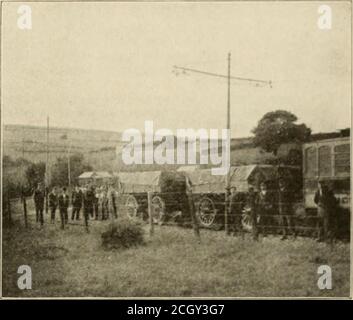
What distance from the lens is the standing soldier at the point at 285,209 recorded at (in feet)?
15.7

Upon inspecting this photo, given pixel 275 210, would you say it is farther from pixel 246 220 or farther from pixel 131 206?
pixel 131 206

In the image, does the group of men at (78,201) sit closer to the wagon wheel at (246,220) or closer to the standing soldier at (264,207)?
the wagon wheel at (246,220)

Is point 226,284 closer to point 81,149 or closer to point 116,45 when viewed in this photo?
point 81,149

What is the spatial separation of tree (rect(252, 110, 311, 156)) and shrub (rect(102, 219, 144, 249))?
1460mm

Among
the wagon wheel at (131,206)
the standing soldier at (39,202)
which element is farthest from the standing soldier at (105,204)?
the standing soldier at (39,202)

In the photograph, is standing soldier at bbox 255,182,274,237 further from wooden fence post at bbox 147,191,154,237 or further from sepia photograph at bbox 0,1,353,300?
wooden fence post at bbox 147,191,154,237

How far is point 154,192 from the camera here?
4883mm

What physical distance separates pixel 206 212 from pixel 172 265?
61cm

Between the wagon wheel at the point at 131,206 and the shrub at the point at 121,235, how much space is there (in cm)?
6

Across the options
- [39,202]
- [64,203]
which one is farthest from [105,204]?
[39,202]

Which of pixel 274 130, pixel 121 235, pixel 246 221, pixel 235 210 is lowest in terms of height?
pixel 121 235

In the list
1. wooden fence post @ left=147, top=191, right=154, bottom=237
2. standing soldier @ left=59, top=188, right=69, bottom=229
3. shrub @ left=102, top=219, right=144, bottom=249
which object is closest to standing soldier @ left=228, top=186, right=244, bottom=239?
wooden fence post @ left=147, top=191, right=154, bottom=237
